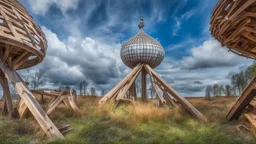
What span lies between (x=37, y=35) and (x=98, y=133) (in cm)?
487

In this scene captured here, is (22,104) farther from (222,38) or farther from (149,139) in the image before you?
(222,38)

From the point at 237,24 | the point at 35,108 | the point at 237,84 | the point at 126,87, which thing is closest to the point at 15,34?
the point at 35,108

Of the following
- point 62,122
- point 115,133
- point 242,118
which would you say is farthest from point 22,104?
point 242,118

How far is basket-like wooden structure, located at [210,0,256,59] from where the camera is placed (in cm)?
424

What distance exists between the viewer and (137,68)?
1443cm

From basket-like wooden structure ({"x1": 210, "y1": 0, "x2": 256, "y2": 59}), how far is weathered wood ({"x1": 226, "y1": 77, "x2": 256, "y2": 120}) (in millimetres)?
1143

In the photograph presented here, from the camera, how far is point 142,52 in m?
14.4

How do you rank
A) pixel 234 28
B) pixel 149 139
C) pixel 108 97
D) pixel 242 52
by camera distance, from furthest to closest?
pixel 108 97 < pixel 242 52 < pixel 149 139 < pixel 234 28

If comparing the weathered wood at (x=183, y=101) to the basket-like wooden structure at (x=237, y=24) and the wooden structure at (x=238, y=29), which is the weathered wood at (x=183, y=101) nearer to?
the wooden structure at (x=238, y=29)

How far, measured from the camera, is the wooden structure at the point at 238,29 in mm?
4275

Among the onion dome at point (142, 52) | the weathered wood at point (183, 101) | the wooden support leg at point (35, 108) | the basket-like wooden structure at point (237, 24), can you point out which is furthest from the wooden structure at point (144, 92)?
the wooden support leg at point (35, 108)

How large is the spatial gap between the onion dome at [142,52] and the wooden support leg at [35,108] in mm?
9311

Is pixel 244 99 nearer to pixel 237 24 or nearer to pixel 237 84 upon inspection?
pixel 237 24

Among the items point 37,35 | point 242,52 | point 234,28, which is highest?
point 37,35
